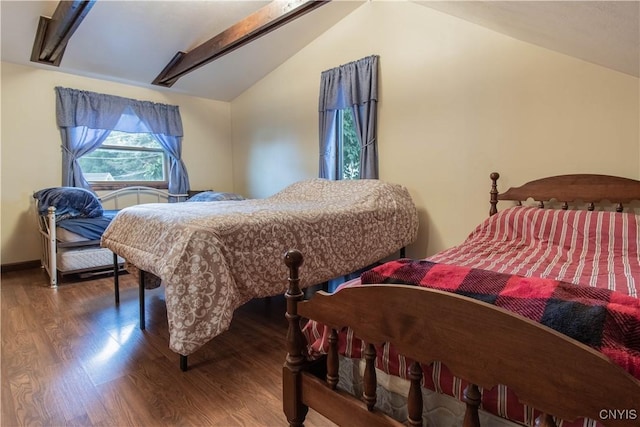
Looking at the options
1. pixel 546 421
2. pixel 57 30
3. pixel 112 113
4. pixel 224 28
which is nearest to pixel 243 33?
pixel 224 28

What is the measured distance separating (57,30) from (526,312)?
381 centimetres

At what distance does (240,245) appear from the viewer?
1900 millimetres

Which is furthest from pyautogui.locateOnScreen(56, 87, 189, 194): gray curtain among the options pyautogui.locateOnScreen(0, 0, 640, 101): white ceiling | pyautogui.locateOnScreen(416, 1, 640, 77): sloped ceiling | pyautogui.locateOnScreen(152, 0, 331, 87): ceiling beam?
pyautogui.locateOnScreen(416, 1, 640, 77): sloped ceiling

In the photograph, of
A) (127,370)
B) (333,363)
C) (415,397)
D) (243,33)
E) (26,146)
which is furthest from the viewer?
(26,146)

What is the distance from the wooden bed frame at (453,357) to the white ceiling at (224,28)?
1.25m

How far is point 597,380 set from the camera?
547mm

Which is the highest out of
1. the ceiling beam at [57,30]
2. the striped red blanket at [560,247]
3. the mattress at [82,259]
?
the ceiling beam at [57,30]

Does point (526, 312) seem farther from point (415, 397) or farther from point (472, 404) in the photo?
point (415, 397)

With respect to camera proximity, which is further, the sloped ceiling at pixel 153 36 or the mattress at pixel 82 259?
the mattress at pixel 82 259

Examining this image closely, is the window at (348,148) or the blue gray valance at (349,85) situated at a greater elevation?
the blue gray valance at (349,85)

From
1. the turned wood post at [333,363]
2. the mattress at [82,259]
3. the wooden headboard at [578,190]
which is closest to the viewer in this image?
the turned wood post at [333,363]

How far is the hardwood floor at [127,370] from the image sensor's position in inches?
58.0

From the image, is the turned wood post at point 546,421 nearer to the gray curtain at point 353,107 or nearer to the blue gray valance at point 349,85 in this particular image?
the gray curtain at point 353,107

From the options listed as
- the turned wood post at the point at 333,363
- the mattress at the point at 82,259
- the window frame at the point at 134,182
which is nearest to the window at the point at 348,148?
the window frame at the point at 134,182
